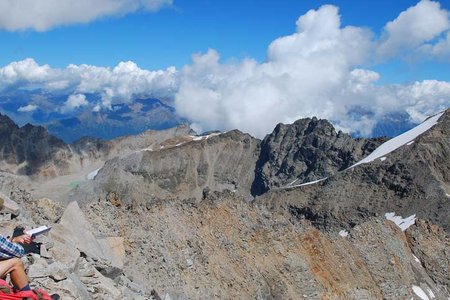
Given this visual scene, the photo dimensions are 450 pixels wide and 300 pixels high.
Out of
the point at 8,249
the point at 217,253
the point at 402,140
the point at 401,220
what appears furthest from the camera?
the point at 402,140

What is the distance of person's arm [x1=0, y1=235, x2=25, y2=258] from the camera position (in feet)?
42.6

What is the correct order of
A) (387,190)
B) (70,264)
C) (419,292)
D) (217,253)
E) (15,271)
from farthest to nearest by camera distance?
(387,190) → (419,292) → (217,253) → (70,264) → (15,271)

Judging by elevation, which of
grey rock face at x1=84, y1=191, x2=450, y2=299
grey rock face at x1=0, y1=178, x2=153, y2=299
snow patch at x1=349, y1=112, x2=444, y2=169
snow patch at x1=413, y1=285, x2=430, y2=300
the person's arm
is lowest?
snow patch at x1=413, y1=285, x2=430, y2=300

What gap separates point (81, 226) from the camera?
26.9m

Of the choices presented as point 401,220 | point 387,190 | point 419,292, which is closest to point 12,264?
point 419,292

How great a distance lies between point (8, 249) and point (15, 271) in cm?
56

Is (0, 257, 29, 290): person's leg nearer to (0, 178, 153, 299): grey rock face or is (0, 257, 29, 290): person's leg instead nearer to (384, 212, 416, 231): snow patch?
(0, 178, 153, 299): grey rock face

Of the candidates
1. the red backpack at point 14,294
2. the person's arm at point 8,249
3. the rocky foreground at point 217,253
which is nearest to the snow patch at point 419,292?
the rocky foreground at point 217,253

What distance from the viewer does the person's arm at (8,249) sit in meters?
13.0

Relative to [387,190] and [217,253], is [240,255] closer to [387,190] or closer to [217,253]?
[217,253]

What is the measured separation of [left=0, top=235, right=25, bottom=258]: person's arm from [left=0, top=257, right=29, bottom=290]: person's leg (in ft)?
0.38

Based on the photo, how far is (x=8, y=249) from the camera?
43.1ft

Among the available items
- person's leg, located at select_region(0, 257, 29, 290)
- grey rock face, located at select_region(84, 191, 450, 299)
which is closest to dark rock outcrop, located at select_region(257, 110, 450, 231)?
grey rock face, located at select_region(84, 191, 450, 299)

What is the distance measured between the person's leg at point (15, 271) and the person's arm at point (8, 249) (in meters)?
0.12
